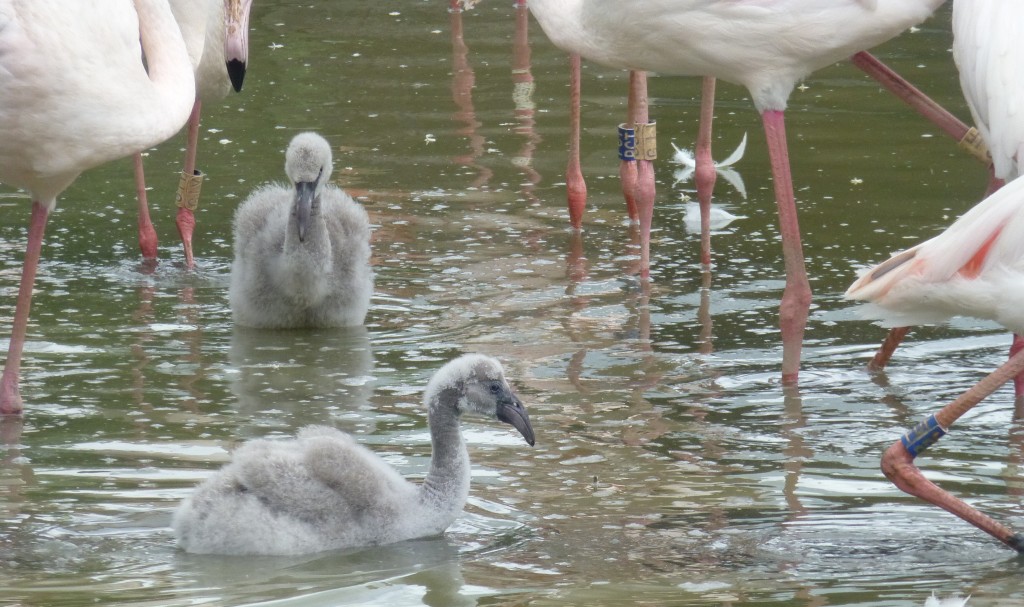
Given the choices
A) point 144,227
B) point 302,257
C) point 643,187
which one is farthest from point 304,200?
point 643,187

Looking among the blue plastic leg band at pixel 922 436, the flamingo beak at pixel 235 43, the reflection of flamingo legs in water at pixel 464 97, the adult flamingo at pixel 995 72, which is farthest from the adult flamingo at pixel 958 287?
the reflection of flamingo legs in water at pixel 464 97

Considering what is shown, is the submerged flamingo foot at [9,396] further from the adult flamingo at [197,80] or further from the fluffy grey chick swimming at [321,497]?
the adult flamingo at [197,80]

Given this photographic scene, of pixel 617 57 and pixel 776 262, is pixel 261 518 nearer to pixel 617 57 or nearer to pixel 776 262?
pixel 617 57

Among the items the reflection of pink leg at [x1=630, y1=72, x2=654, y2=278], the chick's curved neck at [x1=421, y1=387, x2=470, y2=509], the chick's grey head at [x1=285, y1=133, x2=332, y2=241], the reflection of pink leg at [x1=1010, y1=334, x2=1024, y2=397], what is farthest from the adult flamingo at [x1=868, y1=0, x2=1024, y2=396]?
the chick's grey head at [x1=285, y1=133, x2=332, y2=241]

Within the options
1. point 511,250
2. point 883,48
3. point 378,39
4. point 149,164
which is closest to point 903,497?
point 511,250

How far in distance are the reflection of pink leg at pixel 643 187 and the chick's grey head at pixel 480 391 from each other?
2.54 meters

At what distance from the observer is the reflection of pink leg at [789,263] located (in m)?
5.84

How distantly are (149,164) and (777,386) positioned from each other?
465cm

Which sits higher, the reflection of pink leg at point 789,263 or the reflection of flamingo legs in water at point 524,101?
the reflection of flamingo legs in water at point 524,101

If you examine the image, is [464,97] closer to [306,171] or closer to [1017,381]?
[306,171]

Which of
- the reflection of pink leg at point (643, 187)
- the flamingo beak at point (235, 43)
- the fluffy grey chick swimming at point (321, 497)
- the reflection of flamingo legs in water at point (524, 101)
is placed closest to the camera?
the fluffy grey chick swimming at point (321, 497)

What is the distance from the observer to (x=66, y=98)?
5.15 meters

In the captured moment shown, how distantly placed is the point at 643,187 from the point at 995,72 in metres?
2.39

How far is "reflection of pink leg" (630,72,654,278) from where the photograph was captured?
721cm
